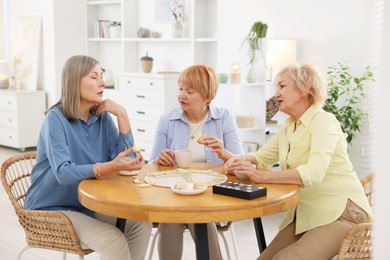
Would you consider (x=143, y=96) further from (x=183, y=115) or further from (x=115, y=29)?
(x=183, y=115)

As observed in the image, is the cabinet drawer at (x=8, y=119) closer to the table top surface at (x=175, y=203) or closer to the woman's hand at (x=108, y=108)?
the woman's hand at (x=108, y=108)

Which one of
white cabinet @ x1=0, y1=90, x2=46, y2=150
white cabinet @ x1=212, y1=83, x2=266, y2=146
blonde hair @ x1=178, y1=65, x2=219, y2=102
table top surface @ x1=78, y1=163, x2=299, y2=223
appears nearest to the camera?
table top surface @ x1=78, y1=163, x2=299, y2=223

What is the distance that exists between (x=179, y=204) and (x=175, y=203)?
0.02m

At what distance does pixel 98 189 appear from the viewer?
2117 mm

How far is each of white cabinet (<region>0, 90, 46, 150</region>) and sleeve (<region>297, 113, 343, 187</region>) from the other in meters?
5.60

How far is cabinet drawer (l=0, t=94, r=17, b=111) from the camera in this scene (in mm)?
7168

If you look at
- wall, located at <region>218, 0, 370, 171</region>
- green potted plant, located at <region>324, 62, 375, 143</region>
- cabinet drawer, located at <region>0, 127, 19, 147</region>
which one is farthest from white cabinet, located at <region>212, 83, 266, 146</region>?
cabinet drawer, located at <region>0, 127, 19, 147</region>

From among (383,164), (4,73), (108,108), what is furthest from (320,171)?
(4,73)

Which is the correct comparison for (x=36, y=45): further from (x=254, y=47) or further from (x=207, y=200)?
(x=207, y=200)

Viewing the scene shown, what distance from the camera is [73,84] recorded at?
2467mm

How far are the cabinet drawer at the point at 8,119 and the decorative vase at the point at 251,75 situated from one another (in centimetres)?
382

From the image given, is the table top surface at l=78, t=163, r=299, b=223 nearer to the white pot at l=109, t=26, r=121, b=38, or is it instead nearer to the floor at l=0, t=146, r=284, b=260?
the floor at l=0, t=146, r=284, b=260

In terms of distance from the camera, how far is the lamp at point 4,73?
7.59m

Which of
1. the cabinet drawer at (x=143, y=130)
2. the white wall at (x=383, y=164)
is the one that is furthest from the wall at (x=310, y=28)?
the white wall at (x=383, y=164)
